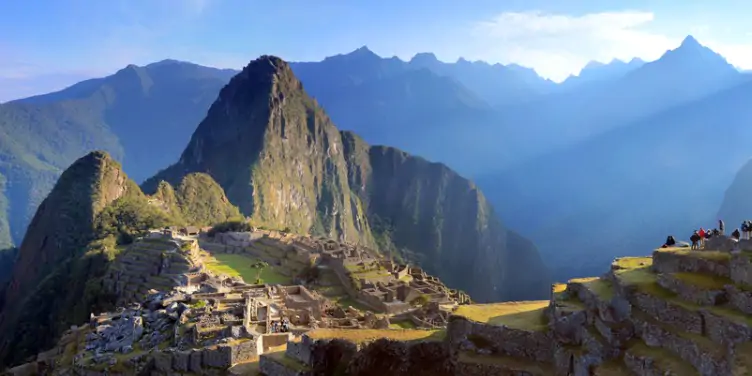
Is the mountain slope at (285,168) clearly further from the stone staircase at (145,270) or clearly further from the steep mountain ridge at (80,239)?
the stone staircase at (145,270)

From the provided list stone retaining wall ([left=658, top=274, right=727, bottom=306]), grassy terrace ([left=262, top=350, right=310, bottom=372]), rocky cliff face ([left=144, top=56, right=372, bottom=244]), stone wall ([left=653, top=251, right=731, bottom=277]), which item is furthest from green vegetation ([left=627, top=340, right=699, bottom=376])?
rocky cliff face ([left=144, top=56, right=372, bottom=244])

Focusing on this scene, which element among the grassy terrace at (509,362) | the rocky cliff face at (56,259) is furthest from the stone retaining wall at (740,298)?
the rocky cliff face at (56,259)

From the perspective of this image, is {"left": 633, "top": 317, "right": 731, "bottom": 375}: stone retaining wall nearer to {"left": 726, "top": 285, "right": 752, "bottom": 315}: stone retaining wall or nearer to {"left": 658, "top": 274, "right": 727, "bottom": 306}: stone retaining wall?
{"left": 658, "top": 274, "right": 727, "bottom": 306}: stone retaining wall

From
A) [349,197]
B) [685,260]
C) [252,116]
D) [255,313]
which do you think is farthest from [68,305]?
[349,197]

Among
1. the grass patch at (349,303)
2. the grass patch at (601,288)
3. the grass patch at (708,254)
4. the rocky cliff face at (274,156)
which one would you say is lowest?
the grass patch at (349,303)

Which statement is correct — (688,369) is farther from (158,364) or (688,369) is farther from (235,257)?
(235,257)

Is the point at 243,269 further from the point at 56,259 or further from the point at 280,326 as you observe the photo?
the point at 56,259
